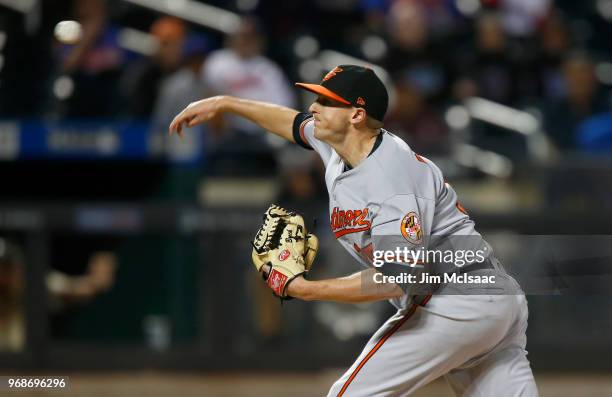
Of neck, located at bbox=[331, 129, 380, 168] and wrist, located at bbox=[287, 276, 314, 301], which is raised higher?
neck, located at bbox=[331, 129, 380, 168]

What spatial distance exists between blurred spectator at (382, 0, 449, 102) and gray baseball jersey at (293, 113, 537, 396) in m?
4.68

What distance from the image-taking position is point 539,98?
909 cm

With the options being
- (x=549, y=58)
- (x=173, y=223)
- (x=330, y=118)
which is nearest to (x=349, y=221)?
(x=330, y=118)

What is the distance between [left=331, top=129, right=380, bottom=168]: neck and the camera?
3830mm

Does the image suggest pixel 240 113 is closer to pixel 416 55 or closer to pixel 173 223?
pixel 173 223

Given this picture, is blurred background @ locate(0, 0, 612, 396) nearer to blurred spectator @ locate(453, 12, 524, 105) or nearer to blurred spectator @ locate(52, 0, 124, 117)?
blurred spectator @ locate(52, 0, 124, 117)

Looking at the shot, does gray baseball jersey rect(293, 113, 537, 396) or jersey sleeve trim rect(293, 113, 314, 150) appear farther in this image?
jersey sleeve trim rect(293, 113, 314, 150)

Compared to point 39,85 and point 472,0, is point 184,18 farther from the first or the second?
point 472,0

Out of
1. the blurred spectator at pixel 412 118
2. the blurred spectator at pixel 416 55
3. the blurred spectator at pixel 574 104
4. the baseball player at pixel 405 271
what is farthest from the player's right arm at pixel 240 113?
the blurred spectator at pixel 574 104

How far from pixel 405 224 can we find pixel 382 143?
378 mm

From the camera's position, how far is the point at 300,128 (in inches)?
169

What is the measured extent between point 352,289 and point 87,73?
4.19 m

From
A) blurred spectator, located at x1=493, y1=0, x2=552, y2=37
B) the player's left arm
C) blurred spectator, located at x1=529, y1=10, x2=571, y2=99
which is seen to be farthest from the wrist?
blurred spectator, located at x1=493, y1=0, x2=552, y2=37

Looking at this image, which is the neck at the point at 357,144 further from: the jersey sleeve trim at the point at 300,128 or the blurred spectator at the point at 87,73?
the blurred spectator at the point at 87,73
